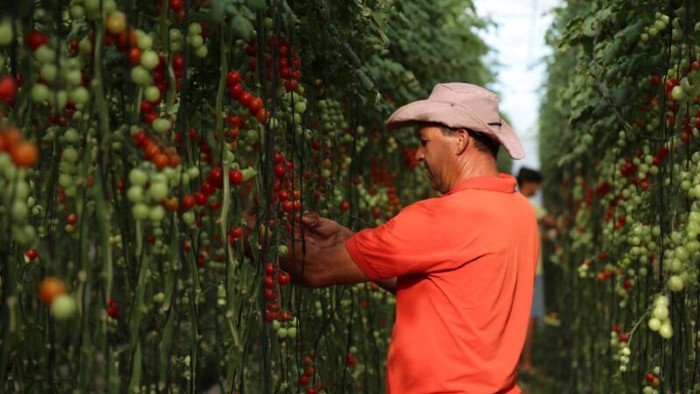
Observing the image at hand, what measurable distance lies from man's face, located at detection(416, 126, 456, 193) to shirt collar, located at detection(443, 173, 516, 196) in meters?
0.03

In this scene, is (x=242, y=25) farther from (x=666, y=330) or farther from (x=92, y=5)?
(x=666, y=330)

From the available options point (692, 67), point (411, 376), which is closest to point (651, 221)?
point (692, 67)

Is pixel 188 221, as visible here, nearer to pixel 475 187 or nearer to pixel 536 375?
pixel 475 187

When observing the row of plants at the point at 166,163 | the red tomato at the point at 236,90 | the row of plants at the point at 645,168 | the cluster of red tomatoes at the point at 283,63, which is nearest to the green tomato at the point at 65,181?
the row of plants at the point at 166,163

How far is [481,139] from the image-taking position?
1.61 m

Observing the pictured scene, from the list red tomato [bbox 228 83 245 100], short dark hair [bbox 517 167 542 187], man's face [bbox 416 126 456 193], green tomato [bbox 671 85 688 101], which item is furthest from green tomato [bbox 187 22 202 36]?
short dark hair [bbox 517 167 542 187]

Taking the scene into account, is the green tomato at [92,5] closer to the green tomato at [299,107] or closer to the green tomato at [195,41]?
the green tomato at [195,41]

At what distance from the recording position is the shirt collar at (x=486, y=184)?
155 cm

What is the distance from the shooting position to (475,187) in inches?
60.9

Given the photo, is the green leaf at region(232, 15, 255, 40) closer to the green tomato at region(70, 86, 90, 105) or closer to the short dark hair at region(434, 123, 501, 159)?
the green tomato at region(70, 86, 90, 105)

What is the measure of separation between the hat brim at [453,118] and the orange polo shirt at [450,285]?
0.39 ft

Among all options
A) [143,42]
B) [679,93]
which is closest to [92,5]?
Result: [143,42]

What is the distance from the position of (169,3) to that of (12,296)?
1.55 ft

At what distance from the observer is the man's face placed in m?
1.59
